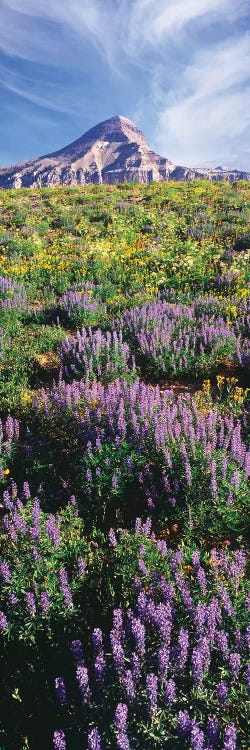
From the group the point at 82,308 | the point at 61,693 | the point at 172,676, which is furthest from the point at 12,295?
the point at 172,676

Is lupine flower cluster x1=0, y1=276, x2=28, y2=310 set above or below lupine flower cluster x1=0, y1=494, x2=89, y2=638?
above

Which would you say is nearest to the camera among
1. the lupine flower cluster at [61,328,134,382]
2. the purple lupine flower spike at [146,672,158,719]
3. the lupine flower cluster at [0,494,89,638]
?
the purple lupine flower spike at [146,672,158,719]

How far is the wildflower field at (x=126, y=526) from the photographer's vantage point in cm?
250

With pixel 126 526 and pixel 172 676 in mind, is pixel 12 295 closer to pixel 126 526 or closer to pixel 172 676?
pixel 126 526

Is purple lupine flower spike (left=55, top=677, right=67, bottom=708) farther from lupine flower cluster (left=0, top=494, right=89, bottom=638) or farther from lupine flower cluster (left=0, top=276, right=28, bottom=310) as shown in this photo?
lupine flower cluster (left=0, top=276, right=28, bottom=310)

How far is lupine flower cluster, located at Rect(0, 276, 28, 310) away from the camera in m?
10.0

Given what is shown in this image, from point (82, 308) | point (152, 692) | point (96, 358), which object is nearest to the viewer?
point (152, 692)

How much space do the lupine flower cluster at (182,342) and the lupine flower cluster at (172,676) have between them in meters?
4.62

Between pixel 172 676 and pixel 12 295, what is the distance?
31.3 feet

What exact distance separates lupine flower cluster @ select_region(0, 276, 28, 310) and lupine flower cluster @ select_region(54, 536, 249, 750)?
7995mm

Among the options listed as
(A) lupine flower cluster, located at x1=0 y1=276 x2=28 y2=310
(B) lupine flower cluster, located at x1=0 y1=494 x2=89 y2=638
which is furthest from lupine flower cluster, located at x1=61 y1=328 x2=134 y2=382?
(B) lupine flower cluster, located at x1=0 y1=494 x2=89 y2=638

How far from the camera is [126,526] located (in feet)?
14.7

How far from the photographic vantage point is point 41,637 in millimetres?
3240

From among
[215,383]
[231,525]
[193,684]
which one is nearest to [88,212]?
[215,383]
